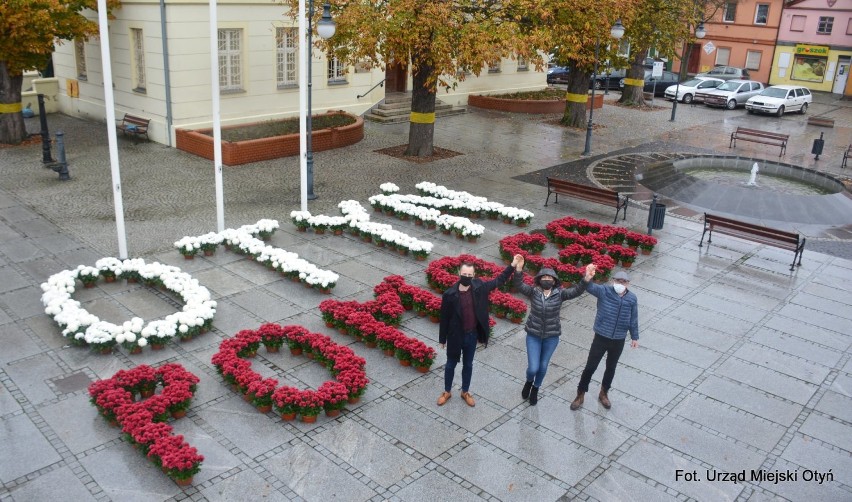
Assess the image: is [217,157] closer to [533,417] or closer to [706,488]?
[533,417]

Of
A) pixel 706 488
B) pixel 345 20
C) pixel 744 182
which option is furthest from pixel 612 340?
pixel 744 182

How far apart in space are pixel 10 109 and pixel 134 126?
3311mm

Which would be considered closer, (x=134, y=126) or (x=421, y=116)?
(x=421, y=116)

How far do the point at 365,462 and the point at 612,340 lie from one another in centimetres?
317

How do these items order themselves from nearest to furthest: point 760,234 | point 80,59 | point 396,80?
1. point 760,234
2. point 80,59
3. point 396,80

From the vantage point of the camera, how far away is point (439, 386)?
9.37m

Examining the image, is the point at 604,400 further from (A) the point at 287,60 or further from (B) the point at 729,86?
(B) the point at 729,86

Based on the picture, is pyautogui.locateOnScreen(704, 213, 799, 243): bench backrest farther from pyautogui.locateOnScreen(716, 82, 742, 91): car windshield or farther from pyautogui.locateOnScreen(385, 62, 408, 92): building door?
pyautogui.locateOnScreen(716, 82, 742, 91): car windshield

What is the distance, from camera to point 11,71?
67.1ft

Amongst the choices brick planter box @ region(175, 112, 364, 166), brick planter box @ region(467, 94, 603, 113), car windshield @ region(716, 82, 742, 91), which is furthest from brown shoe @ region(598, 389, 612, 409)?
car windshield @ region(716, 82, 742, 91)

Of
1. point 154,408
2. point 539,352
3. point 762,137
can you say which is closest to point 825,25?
point 762,137

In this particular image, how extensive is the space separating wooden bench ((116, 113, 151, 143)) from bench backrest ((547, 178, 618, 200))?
12.6m

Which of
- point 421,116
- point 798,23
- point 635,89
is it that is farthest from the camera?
point 798,23

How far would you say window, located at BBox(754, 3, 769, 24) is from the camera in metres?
48.5
